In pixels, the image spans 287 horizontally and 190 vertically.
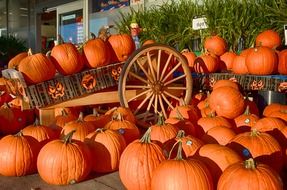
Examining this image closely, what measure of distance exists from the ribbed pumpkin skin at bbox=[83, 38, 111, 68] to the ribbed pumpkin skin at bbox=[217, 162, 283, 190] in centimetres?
209

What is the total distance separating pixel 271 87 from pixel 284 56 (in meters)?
0.41

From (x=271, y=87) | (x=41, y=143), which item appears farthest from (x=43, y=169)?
(x=271, y=87)

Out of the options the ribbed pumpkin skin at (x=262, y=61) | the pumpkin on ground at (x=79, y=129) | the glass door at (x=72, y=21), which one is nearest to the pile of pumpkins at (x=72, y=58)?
the pumpkin on ground at (x=79, y=129)

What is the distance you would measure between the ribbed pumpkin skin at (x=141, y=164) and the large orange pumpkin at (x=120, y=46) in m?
1.84

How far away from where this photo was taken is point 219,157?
2.02 meters

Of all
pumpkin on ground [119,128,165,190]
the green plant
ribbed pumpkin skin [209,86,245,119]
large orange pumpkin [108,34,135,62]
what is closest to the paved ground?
pumpkin on ground [119,128,165,190]

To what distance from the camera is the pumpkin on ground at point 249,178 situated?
170 cm

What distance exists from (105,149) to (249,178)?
1.05 metres

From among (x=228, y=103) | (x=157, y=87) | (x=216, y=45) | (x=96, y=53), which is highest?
(x=216, y=45)

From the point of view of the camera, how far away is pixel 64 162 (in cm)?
224

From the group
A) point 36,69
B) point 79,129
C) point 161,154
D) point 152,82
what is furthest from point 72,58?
point 161,154

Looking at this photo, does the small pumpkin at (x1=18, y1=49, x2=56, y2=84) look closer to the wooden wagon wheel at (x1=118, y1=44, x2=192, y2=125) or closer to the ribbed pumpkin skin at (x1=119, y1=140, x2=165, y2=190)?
the wooden wagon wheel at (x1=118, y1=44, x2=192, y2=125)

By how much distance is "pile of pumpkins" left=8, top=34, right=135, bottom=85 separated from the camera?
3.23 metres

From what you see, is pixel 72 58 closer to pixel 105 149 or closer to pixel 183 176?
pixel 105 149
